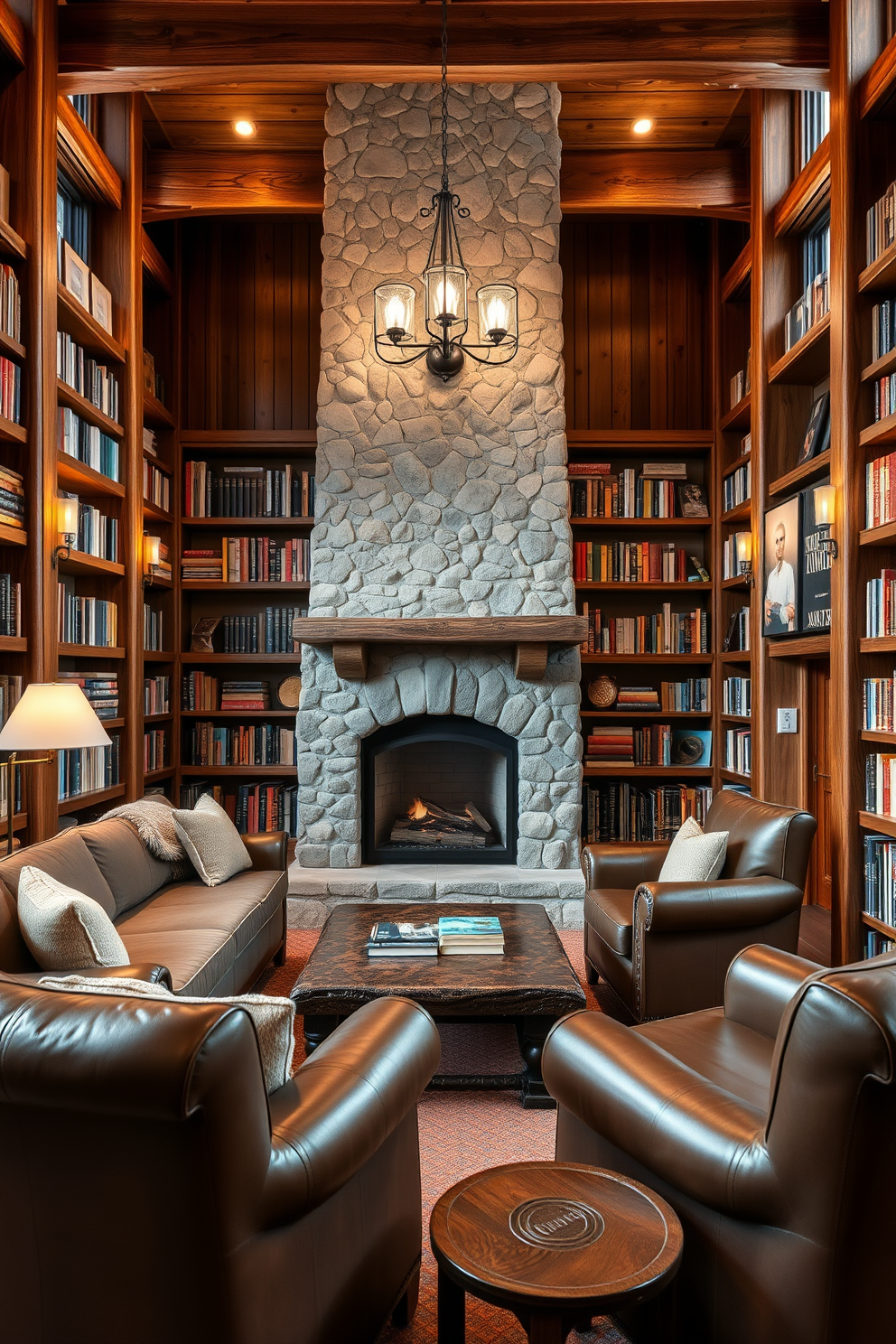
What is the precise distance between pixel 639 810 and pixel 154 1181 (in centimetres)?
491

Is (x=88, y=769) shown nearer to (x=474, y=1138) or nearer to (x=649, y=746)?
(x=474, y=1138)

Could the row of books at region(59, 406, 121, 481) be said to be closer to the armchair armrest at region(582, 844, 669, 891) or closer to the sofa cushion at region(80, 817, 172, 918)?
the sofa cushion at region(80, 817, 172, 918)

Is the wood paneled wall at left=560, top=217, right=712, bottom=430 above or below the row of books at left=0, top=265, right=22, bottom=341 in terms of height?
above

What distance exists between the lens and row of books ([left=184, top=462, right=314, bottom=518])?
5.90m

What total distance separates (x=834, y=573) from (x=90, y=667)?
144 inches

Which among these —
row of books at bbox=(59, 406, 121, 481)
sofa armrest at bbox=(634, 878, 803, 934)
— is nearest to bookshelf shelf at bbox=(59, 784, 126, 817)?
row of books at bbox=(59, 406, 121, 481)

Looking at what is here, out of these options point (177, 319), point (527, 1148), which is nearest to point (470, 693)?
point (527, 1148)

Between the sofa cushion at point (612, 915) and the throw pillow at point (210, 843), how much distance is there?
1452mm

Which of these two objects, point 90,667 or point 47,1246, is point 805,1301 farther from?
point 90,667

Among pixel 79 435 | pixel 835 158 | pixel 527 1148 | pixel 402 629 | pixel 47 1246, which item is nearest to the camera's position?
pixel 47 1246

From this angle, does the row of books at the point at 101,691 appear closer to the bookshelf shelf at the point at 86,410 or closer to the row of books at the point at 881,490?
the bookshelf shelf at the point at 86,410

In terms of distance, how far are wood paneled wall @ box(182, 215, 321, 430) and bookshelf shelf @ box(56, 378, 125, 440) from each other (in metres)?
1.37

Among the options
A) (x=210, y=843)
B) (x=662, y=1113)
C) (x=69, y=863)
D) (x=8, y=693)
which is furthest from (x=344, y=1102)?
(x=8, y=693)

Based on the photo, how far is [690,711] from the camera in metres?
5.89
